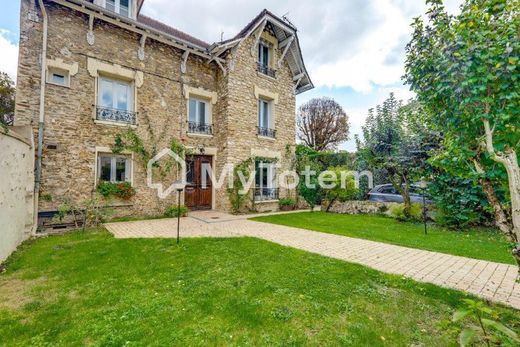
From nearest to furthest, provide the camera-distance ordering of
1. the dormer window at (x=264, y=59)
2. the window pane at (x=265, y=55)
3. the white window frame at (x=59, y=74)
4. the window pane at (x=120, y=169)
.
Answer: the white window frame at (x=59, y=74)
the window pane at (x=120, y=169)
the dormer window at (x=264, y=59)
the window pane at (x=265, y=55)

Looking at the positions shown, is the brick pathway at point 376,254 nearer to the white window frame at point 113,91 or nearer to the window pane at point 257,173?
the window pane at point 257,173

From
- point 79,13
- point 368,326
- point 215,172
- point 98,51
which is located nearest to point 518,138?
point 368,326

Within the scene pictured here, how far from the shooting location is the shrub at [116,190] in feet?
27.1

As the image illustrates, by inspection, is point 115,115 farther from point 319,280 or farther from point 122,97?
point 319,280

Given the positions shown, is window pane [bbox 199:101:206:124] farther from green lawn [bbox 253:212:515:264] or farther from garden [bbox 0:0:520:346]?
garden [bbox 0:0:520:346]

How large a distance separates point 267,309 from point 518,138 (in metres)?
3.10

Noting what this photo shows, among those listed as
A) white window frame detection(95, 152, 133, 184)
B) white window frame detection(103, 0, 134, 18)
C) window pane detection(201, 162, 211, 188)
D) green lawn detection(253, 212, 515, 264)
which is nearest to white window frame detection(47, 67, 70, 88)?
white window frame detection(95, 152, 133, 184)

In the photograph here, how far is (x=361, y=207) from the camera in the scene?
37.5 ft

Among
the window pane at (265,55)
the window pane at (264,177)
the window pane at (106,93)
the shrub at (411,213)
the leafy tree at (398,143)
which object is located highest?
the window pane at (265,55)

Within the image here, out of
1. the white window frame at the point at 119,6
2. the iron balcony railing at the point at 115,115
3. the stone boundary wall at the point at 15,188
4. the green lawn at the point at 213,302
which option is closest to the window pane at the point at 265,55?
the white window frame at the point at 119,6

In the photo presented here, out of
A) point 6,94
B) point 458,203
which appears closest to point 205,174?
point 458,203

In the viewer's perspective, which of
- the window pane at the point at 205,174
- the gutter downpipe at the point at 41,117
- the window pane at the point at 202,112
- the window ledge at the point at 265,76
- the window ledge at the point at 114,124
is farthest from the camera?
the window ledge at the point at 265,76

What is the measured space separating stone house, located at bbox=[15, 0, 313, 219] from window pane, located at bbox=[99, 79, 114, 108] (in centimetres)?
3

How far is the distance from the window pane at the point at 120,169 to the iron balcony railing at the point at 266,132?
600 centimetres
